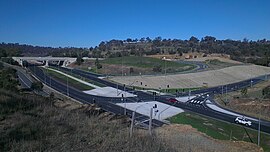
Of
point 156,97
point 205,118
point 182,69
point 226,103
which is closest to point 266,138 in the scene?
point 205,118

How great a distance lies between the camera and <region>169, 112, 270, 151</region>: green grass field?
34.4 meters

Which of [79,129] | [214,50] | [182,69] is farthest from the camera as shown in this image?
[214,50]

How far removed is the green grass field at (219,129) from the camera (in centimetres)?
3444

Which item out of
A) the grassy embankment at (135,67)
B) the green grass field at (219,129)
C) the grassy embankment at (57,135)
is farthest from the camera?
the grassy embankment at (135,67)

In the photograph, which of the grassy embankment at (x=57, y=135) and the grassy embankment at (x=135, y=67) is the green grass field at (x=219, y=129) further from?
the grassy embankment at (x=135, y=67)

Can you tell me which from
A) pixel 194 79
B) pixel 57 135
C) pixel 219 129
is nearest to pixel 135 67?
pixel 194 79

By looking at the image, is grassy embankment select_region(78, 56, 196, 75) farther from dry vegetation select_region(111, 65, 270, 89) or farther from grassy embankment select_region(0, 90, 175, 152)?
grassy embankment select_region(0, 90, 175, 152)

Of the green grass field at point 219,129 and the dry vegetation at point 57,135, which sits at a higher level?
the dry vegetation at point 57,135

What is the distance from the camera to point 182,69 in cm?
11056

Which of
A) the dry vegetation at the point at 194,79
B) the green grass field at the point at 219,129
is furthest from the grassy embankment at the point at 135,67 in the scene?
the green grass field at the point at 219,129

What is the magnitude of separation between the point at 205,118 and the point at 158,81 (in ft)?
130

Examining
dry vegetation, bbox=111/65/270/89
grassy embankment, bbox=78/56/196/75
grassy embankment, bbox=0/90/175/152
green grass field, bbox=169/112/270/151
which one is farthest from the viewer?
grassy embankment, bbox=78/56/196/75

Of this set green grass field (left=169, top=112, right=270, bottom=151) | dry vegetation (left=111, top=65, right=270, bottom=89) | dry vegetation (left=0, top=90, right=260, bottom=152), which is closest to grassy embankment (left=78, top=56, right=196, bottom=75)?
dry vegetation (left=111, top=65, right=270, bottom=89)

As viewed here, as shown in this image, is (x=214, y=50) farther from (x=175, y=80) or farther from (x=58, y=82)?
Answer: (x=58, y=82)
